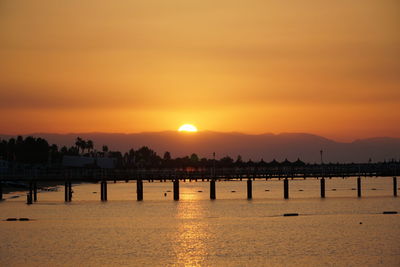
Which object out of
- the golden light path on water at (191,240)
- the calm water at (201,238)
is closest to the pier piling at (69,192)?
the calm water at (201,238)

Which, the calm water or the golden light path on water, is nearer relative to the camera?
the calm water

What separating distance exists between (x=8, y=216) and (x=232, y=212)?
31109 mm

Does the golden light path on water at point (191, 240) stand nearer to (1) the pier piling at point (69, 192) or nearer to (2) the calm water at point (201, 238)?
(2) the calm water at point (201, 238)

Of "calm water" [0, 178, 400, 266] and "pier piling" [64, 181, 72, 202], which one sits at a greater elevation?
"pier piling" [64, 181, 72, 202]

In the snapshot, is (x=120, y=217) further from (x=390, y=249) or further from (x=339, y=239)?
(x=390, y=249)

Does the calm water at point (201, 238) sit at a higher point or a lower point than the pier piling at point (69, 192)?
lower

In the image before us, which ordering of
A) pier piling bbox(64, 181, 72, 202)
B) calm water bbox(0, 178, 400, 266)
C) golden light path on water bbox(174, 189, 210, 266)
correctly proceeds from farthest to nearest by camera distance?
pier piling bbox(64, 181, 72, 202) < golden light path on water bbox(174, 189, 210, 266) < calm water bbox(0, 178, 400, 266)

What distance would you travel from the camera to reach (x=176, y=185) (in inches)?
4574

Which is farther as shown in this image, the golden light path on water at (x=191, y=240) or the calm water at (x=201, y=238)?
the golden light path on water at (x=191, y=240)

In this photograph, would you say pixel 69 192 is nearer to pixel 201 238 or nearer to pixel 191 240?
pixel 201 238

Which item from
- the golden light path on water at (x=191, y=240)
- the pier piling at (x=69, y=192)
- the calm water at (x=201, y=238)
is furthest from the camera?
the pier piling at (x=69, y=192)

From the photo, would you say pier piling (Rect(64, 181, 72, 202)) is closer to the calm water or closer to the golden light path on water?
the calm water

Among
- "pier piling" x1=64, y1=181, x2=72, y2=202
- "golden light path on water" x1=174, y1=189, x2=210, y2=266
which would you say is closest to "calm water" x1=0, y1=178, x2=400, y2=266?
"golden light path on water" x1=174, y1=189, x2=210, y2=266

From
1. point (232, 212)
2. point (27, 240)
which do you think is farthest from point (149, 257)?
point (232, 212)
